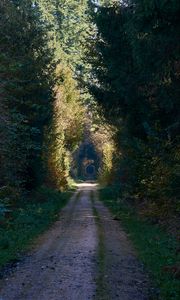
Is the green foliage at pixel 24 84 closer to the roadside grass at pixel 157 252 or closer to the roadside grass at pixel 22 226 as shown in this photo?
the roadside grass at pixel 22 226

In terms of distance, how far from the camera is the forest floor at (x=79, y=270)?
34.2 feet

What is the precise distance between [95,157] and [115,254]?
306ft

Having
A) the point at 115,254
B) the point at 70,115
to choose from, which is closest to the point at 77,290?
the point at 115,254

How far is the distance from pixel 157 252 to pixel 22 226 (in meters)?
7.51

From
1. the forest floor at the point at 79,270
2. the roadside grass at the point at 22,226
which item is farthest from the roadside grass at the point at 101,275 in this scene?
the roadside grass at the point at 22,226

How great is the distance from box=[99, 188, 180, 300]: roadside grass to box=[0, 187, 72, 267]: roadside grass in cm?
361

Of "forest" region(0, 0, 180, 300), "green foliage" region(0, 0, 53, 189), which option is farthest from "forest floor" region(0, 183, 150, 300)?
"green foliage" region(0, 0, 53, 189)

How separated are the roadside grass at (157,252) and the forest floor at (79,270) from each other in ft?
0.92

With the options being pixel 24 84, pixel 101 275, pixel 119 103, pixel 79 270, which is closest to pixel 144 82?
pixel 119 103

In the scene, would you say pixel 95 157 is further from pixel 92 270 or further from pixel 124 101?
pixel 92 270

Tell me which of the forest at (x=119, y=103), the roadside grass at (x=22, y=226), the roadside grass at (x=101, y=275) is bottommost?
the roadside grass at (x=101, y=275)

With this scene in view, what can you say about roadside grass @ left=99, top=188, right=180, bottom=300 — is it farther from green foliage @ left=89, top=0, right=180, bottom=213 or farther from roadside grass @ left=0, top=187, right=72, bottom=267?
roadside grass @ left=0, top=187, right=72, bottom=267

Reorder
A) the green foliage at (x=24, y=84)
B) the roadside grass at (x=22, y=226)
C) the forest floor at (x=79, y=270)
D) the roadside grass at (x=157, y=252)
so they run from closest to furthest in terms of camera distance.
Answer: the forest floor at (x=79, y=270) < the roadside grass at (x=157, y=252) < the roadside grass at (x=22, y=226) < the green foliage at (x=24, y=84)

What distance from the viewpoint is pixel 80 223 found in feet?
76.7
